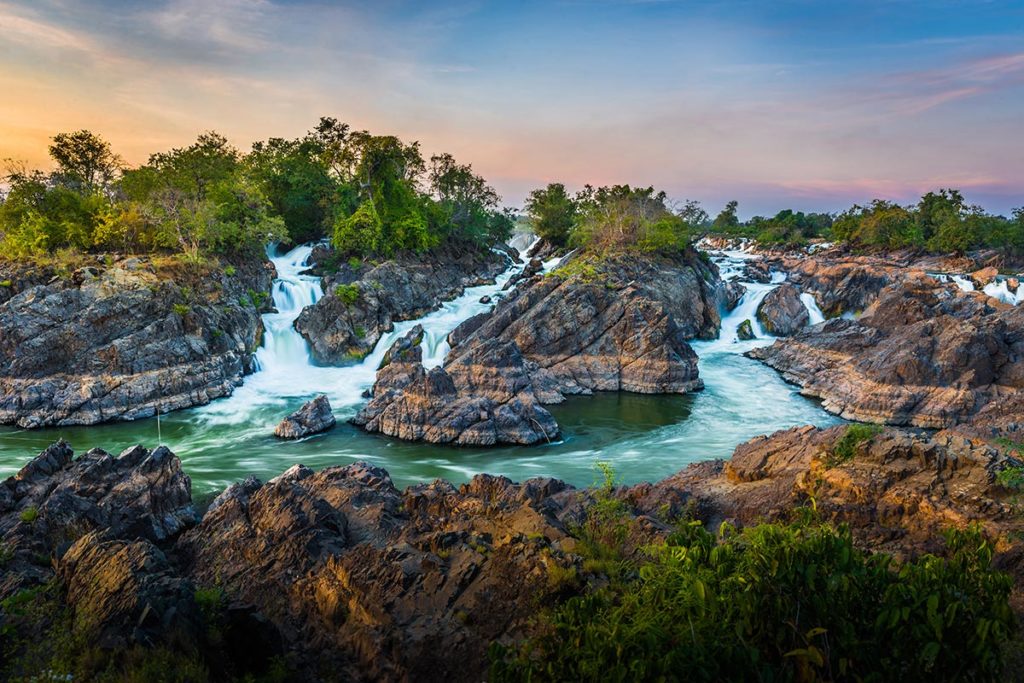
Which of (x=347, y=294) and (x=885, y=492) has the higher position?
(x=347, y=294)

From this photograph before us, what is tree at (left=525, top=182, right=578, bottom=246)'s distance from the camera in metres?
58.5

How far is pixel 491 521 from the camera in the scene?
10.1 meters

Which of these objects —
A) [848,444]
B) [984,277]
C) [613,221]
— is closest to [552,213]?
[613,221]

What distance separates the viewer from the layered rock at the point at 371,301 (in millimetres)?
34219

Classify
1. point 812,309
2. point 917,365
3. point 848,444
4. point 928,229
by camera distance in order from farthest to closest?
point 928,229, point 812,309, point 917,365, point 848,444

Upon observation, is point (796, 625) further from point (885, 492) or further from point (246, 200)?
point (246, 200)

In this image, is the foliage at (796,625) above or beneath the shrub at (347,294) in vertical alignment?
beneath

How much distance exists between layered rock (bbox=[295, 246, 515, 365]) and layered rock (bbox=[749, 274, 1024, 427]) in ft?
84.1

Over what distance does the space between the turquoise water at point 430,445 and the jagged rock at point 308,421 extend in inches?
17.7

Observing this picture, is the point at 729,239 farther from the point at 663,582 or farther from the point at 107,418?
the point at 663,582

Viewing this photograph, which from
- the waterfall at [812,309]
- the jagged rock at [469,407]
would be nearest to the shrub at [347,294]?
the jagged rock at [469,407]

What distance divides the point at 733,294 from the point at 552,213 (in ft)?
71.9

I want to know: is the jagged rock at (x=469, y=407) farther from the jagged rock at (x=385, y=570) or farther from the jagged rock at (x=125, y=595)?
the jagged rock at (x=125, y=595)

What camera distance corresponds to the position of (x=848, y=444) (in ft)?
38.5
